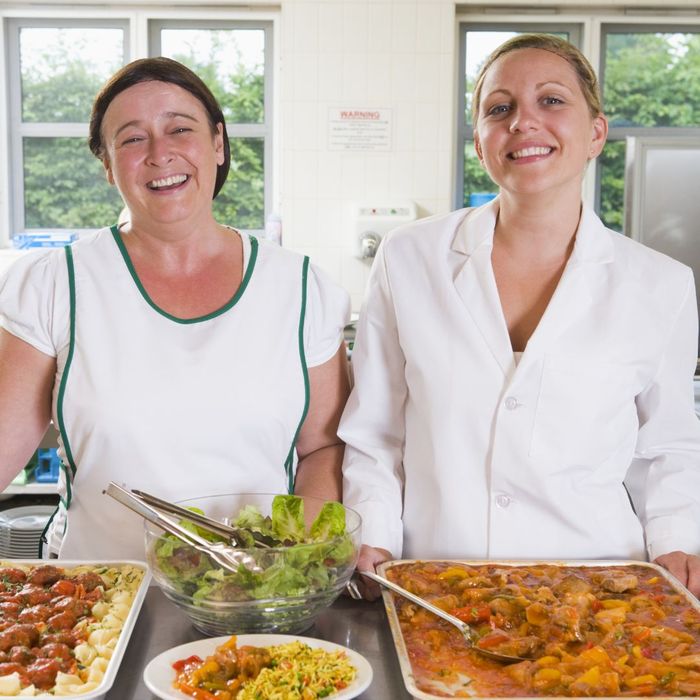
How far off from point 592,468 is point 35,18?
15.2 feet

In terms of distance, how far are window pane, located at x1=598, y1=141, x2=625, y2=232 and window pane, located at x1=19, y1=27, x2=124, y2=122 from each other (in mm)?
2797

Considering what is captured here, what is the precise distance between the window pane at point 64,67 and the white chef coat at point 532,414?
4.05 m

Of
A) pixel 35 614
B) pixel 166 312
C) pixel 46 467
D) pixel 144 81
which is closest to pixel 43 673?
pixel 35 614

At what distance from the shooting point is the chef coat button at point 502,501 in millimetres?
1574

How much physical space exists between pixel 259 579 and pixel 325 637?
141 mm

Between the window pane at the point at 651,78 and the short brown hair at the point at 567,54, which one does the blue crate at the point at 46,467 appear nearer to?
the short brown hair at the point at 567,54

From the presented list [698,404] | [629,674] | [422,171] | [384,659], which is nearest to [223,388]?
[384,659]

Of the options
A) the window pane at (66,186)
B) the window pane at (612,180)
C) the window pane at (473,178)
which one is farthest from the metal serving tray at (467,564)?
the window pane at (66,186)

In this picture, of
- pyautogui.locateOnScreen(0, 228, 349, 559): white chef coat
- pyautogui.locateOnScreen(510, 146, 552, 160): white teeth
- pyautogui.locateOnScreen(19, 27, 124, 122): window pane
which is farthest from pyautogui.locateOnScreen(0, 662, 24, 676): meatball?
pyautogui.locateOnScreen(19, 27, 124, 122): window pane

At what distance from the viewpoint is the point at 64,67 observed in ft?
17.1

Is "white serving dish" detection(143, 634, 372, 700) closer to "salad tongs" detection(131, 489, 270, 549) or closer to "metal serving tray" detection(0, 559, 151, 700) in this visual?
"metal serving tray" detection(0, 559, 151, 700)

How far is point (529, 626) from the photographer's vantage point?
3.82ft

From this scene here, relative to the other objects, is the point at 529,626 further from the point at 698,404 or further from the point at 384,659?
the point at 698,404

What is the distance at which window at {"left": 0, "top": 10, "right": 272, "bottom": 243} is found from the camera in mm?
5172
